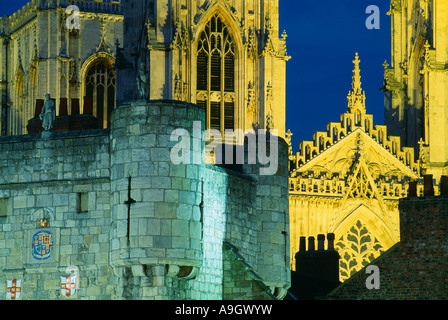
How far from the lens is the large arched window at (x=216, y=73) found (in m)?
71.6

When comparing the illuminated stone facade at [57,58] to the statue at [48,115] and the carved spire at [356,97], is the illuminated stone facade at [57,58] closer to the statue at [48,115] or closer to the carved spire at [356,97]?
the carved spire at [356,97]

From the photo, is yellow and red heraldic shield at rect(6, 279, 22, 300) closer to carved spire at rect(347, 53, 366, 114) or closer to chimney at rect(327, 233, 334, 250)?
chimney at rect(327, 233, 334, 250)

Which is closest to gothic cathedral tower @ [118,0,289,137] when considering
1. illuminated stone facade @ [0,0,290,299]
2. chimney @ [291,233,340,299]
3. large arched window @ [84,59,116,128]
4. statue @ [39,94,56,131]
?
chimney @ [291,233,340,299]

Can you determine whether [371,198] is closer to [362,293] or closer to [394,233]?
[394,233]

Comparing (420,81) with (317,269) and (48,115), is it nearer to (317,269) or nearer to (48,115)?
(317,269)

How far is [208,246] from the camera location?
34750mm

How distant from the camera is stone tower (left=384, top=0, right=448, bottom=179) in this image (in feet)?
267

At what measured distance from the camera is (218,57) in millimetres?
72125

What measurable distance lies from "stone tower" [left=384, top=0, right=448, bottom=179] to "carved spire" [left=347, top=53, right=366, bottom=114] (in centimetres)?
464

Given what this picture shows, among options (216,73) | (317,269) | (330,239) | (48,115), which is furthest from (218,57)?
(48,115)

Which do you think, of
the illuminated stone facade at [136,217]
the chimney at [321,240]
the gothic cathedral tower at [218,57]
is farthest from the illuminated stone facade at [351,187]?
the illuminated stone facade at [136,217]

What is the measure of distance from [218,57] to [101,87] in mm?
16001
